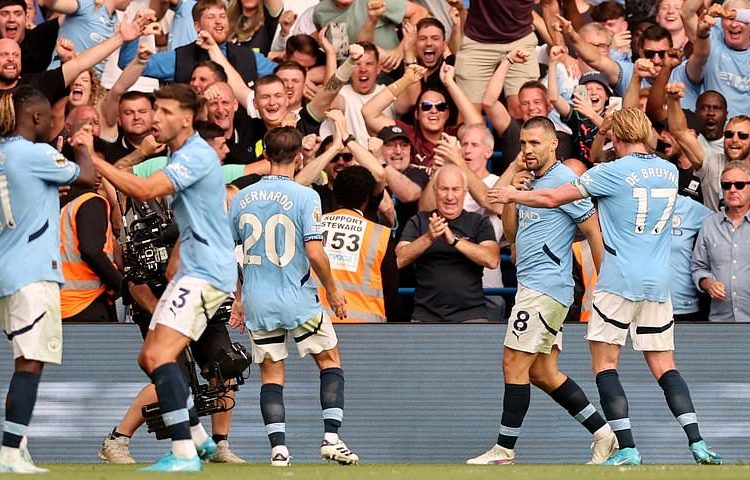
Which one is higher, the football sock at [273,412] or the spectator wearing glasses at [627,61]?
the spectator wearing glasses at [627,61]

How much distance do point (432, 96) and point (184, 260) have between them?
18.2 ft

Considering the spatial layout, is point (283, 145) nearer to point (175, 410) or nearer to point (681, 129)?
point (175, 410)

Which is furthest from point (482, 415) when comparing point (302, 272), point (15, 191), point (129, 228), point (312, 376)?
point (15, 191)

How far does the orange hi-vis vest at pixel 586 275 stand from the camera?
12047mm

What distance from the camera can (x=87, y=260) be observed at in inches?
453

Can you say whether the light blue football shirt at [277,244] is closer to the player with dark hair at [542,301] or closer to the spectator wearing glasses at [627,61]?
the player with dark hair at [542,301]

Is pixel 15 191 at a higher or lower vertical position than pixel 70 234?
higher

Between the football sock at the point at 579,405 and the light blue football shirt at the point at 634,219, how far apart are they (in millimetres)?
841

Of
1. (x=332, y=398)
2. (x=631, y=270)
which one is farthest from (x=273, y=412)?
(x=631, y=270)

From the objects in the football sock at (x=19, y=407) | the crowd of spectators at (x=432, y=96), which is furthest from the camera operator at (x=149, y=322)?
the football sock at (x=19, y=407)

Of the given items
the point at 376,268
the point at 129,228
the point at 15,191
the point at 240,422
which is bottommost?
the point at 240,422

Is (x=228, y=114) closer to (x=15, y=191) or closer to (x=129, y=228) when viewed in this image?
(x=129, y=228)

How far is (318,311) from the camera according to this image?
1016 cm

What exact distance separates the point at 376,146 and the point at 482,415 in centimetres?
312
